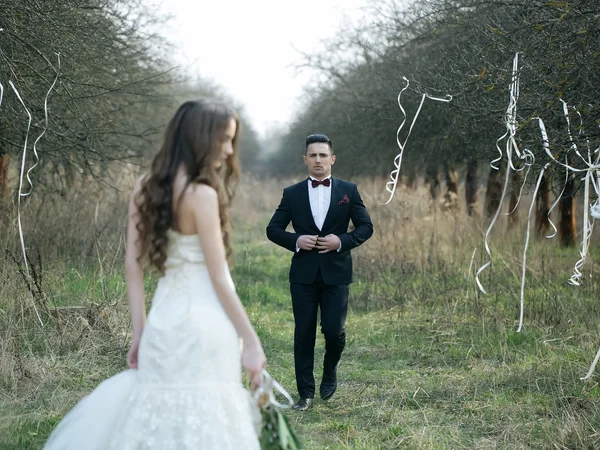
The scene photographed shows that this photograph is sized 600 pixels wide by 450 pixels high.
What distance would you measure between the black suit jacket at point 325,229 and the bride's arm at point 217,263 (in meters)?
2.59

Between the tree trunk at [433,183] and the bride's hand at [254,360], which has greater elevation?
the tree trunk at [433,183]

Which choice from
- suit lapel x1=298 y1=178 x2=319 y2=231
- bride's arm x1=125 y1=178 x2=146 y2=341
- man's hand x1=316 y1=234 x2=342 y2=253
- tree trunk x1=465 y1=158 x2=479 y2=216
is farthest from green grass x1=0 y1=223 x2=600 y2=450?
tree trunk x1=465 y1=158 x2=479 y2=216

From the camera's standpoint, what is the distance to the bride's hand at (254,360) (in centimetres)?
353

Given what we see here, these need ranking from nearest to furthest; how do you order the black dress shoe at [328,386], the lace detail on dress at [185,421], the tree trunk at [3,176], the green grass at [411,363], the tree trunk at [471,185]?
1. the lace detail on dress at [185,421]
2. the green grass at [411,363]
3. the black dress shoe at [328,386]
4. the tree trunk at [3,176]
5. the tree trunk at [471,185]

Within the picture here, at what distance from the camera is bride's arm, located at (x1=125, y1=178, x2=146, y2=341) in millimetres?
3617

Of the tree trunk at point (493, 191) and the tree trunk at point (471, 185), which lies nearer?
the tree trunk at point (493, 191)

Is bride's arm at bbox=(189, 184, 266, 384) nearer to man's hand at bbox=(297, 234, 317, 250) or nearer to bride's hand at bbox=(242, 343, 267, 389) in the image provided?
bride's hand at bbox=(242, 343, 267, 389)

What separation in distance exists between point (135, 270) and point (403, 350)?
515cm

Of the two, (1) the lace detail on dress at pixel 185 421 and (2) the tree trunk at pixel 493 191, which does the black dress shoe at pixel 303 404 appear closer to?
(1) the lace detail on dress at pixel 185 421

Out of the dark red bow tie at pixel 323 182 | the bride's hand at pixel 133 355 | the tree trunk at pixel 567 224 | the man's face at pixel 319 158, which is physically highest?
the man's face at pixel 319 158

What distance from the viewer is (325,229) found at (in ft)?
20.5

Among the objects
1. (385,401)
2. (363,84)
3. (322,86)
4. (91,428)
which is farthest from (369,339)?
(322,86)

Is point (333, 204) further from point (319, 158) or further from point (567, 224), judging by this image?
point (567, 224)

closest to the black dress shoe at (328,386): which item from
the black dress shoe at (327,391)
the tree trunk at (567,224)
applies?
the black dress shoe at (327,391)
